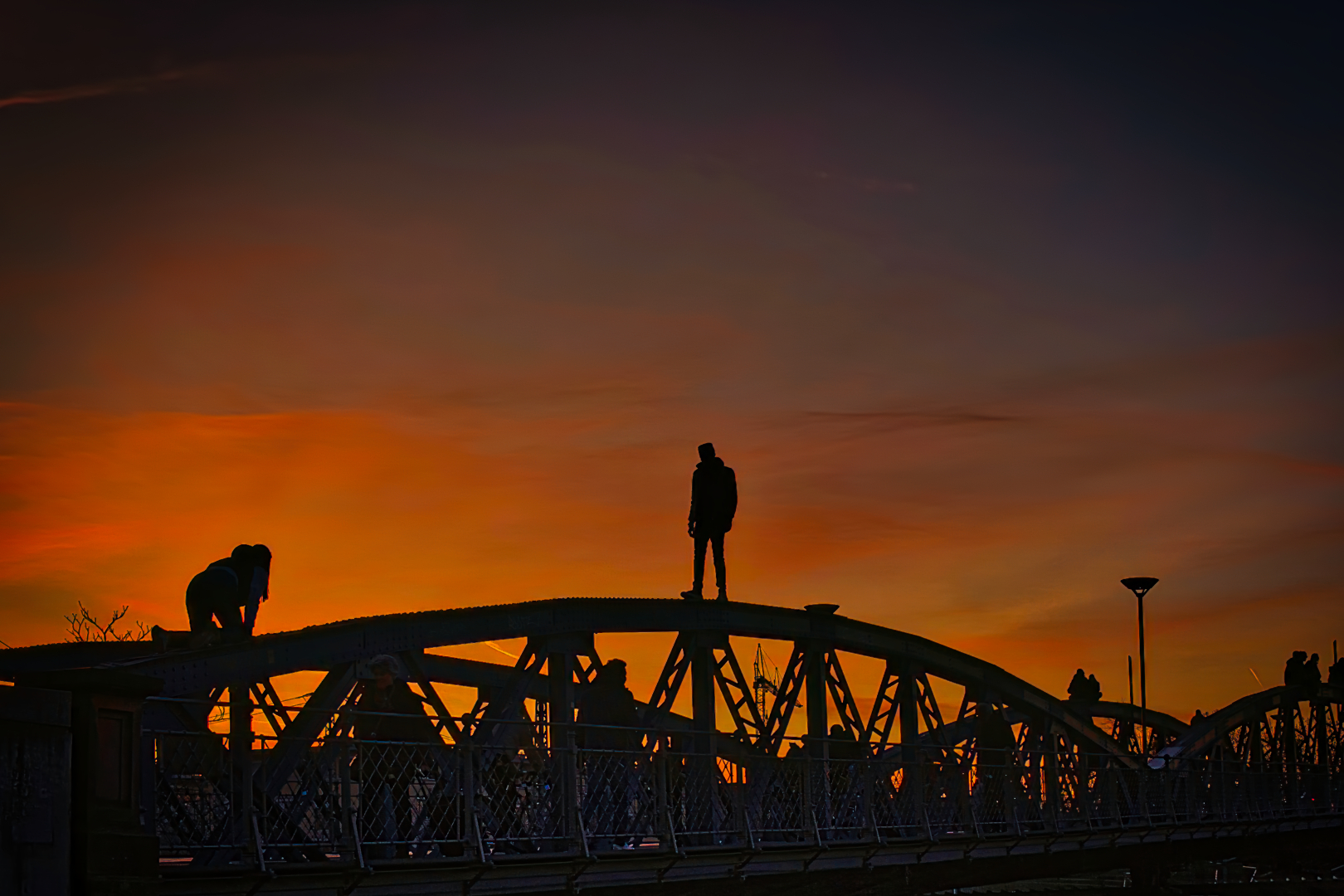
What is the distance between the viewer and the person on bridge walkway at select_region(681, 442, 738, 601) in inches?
927

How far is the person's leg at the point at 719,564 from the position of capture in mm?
23453

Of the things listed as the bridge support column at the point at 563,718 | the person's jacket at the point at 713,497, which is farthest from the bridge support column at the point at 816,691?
the bridge support column at the point at 563,718

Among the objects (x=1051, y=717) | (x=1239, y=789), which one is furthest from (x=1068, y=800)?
(x=1239, y=789)

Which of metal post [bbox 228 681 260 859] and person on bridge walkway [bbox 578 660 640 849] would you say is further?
person on bridge walkway [bbox 578 660 640 849]

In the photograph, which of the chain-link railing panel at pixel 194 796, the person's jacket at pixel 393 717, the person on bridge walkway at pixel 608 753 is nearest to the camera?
the chain-link railing panel at pixel 194 796

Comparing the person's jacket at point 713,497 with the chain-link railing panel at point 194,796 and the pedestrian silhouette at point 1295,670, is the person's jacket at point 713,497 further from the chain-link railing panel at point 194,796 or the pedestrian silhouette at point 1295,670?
the pedestrian silhouette at point 1295,670

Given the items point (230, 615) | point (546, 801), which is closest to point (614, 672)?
point (546, 801)

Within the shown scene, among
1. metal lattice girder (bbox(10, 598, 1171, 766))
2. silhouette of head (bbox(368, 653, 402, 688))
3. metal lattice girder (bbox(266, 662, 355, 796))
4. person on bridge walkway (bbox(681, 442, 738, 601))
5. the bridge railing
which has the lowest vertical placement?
the bridge railing

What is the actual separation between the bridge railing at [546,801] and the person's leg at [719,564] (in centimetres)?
216

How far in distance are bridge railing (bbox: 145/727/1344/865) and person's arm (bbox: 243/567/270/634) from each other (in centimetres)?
281

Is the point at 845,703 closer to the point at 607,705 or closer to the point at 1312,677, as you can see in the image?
the point at 607,705

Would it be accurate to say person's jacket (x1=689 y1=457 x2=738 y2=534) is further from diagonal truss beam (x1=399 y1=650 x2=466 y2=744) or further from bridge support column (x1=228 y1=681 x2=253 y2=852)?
bridge support column (x1=228 y1=681 x2=253 y2=852)

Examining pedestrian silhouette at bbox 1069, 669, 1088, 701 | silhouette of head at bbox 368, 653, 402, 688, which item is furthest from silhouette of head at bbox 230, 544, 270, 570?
pedestrian silhouette at bbox 1069, 669, 1088, 701

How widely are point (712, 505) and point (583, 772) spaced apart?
6.64 metres
